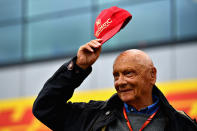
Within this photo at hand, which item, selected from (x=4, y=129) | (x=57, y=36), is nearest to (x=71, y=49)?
(x=57, y=36)

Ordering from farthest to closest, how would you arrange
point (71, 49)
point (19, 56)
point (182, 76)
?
point (19, 56)
point (71, 49)
point (182, 76)

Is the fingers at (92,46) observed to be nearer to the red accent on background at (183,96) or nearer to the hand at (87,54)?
the hand at (87,54)

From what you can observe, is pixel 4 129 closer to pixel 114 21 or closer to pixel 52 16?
pixel 52 16

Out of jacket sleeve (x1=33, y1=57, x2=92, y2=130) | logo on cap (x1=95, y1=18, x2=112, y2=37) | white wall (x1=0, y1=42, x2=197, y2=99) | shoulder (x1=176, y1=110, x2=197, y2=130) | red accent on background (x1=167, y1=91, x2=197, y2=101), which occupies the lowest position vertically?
red accent on background (x1=167, y1=91, x2=197, y2=101)

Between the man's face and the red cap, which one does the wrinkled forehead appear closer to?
the man's face

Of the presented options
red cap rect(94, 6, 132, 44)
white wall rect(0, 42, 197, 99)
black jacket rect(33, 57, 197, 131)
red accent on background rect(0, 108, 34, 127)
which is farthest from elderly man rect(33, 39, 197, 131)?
red accent on background rect(0, 108, 34, 127)

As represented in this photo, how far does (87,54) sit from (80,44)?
622 centimetres

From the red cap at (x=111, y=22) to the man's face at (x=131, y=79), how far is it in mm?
207

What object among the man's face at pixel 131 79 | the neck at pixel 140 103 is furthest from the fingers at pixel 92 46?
the neck at pixel 140 103

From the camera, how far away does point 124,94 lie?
110 inches

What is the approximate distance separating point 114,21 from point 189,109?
182 inches

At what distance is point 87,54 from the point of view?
272cm

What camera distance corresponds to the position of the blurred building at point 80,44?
26.1ft

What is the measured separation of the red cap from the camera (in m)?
2.80
